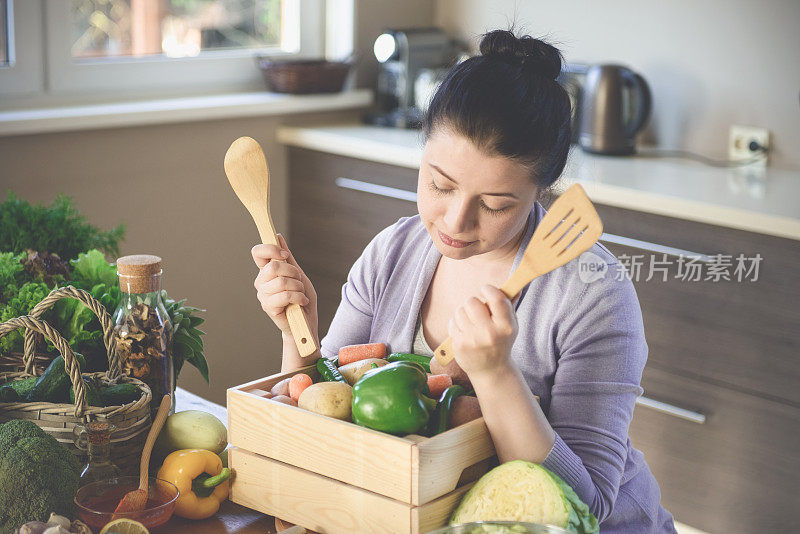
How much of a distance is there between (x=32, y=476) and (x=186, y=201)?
1808 mm

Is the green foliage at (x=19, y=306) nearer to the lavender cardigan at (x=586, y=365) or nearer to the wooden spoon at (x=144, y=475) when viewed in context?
the wooden spoon at (x=144, y=475)

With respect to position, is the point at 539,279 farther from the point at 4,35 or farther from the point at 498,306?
the point at 4,35

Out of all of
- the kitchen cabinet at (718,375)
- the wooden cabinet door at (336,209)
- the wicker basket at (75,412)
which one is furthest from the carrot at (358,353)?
the wooden cabinet door at (336,209)

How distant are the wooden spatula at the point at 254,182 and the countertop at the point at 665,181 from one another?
2.93ft

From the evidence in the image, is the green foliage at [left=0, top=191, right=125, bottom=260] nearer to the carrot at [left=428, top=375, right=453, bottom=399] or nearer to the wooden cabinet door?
the carrot at [left=428, top=375, right=453, bottom=399]

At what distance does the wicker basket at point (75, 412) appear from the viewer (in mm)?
992

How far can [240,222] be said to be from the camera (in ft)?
9.13

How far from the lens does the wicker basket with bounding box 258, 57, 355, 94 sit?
2754 millimetres

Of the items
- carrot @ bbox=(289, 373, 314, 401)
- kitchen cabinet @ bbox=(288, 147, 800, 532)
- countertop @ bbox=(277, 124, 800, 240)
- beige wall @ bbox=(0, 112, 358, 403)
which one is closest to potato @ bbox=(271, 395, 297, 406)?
carrot @ bbox=(289, 373, 314, 401)

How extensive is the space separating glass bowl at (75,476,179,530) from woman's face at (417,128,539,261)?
456 millimetres

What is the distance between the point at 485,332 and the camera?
910mm

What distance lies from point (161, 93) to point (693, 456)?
179cm

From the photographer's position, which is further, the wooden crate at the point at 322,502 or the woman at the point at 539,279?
the woman at the point at 539,279

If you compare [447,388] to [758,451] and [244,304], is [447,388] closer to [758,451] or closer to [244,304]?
[758,451]
